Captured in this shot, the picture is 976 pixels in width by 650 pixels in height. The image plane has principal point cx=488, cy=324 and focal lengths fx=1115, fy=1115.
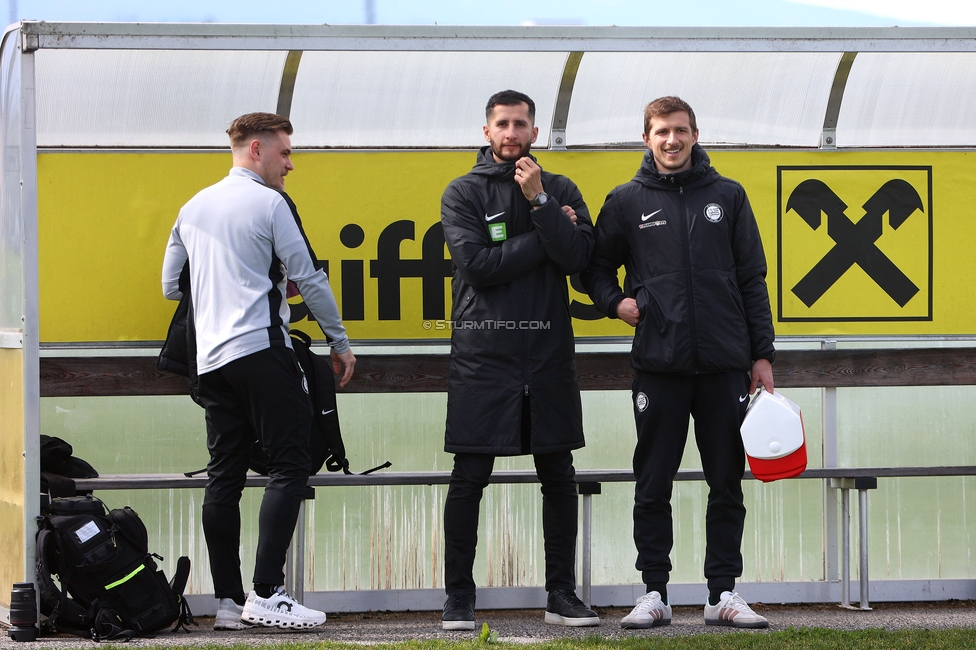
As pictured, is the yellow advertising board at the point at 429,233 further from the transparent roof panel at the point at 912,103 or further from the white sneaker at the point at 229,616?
the white sneaker at the point at 229,616

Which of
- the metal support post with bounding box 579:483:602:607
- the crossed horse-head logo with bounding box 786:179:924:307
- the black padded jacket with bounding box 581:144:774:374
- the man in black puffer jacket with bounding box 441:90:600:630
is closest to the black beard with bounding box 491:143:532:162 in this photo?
the man in black puffer jacket with bounding box 441:90:600:630

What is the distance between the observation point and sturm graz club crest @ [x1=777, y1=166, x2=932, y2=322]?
4.96 meters

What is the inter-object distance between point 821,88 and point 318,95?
2225mm

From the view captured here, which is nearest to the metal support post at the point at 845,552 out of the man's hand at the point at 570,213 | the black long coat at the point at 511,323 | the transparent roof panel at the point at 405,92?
the black long coat at the point at 511,323

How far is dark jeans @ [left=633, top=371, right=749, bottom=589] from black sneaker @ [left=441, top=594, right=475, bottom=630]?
64cm

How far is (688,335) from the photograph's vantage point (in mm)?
3914

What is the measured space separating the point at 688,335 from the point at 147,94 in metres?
2.57

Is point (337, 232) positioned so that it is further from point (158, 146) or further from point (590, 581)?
point (590, 581)

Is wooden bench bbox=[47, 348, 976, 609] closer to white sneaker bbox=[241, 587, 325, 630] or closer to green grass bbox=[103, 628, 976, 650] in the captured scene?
white sneaker bbox=[241, 587, 325, 630]

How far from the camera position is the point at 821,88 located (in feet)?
16.3

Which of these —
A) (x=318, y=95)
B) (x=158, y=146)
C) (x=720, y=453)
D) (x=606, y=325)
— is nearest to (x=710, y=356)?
(x=720, y=453)

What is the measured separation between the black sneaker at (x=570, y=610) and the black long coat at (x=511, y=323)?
57cm

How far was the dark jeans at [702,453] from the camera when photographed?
3990mm

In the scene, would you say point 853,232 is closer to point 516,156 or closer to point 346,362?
point 516,156
